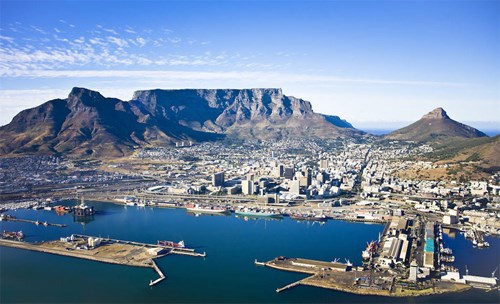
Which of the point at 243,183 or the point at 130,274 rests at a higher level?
the point at 243,183

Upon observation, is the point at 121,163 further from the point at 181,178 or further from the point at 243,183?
the point at 243,183

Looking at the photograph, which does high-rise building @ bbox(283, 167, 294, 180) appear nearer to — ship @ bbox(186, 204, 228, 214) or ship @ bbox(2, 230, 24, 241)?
ship @ bbox(186, 204, 228, 214)

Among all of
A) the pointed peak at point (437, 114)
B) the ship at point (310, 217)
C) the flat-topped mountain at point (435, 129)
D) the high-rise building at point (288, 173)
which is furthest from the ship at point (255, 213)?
the pointed peak at point (437, 114)

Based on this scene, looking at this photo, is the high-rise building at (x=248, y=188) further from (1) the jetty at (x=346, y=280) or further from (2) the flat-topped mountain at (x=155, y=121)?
(2) the flat-topped mountain at (x=155, y=121)

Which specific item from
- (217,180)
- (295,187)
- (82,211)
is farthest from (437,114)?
(82,211)

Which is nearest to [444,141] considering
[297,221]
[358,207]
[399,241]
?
[358,207]
